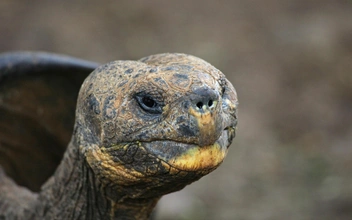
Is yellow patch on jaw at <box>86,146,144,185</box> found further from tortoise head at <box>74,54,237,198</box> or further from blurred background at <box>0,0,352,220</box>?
blurred background at <box>0,0,352,220</box>

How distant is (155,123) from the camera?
183 cm

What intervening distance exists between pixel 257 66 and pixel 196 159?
19.5 feet

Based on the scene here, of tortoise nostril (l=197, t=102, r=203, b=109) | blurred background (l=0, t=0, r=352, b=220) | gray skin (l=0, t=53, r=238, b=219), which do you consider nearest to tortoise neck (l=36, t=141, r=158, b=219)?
gray skin (l=0, t=53, r=238, b=219)

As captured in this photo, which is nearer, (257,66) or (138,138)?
(138,138)

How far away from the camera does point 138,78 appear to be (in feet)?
6.27

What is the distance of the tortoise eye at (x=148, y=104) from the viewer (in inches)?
72.2

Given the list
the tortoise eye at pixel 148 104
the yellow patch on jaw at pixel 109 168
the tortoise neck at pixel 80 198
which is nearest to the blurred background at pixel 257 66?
the tortoise neck at pixel 80 198

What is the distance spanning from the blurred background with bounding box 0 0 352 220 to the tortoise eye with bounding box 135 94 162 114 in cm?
319

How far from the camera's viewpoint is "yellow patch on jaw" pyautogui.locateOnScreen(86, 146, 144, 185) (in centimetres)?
192

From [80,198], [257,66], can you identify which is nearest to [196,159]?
[80,198]

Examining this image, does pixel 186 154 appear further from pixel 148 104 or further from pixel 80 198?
pixel 80 198

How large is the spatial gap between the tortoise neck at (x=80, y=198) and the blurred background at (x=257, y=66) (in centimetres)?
265

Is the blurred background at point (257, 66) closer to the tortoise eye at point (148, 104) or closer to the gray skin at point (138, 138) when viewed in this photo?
the gray skin at point (138, 138)

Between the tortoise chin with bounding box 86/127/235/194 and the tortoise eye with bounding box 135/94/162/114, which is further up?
the tortoise eye with bounding box 135/94/162/114
